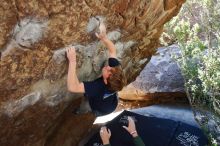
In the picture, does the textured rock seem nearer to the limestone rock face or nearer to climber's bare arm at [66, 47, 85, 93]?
the limestone rock face

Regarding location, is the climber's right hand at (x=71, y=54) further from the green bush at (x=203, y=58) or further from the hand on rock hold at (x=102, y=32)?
the green bush at (x=203, y=58)

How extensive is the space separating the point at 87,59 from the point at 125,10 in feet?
2.61

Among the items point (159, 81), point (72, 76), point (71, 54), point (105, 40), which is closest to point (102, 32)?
point (105, 40)

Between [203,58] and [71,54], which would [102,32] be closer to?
[71,54]

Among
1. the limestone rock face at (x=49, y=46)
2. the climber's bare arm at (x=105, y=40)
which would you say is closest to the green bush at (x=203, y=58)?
the limestone rock face at (x=49, y=46)

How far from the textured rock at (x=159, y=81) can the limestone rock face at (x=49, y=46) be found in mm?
2603

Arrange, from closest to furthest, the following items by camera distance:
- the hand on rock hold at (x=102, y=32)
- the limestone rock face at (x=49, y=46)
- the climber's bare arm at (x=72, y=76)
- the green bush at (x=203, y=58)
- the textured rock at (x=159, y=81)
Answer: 1. the limestone rock face at (x=49, y=46)
2. the climber's bare arm at (x=72, y=76)
3. the hand on rock hold at (x=102, y=32)
4. the green bush at (x=203, y=58)
5. the textured rock at (x=159, y=81)

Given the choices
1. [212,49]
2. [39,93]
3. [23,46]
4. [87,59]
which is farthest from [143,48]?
[23,46]

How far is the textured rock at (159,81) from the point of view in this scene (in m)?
8.85

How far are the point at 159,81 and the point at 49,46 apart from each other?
4.65 meters

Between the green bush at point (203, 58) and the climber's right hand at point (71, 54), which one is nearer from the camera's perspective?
the climber's right hand at point (71, 54)

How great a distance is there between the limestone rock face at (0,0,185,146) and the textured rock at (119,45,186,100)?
260 cm

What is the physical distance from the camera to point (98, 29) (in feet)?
16.7

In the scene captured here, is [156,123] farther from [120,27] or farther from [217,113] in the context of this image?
[120,27]
